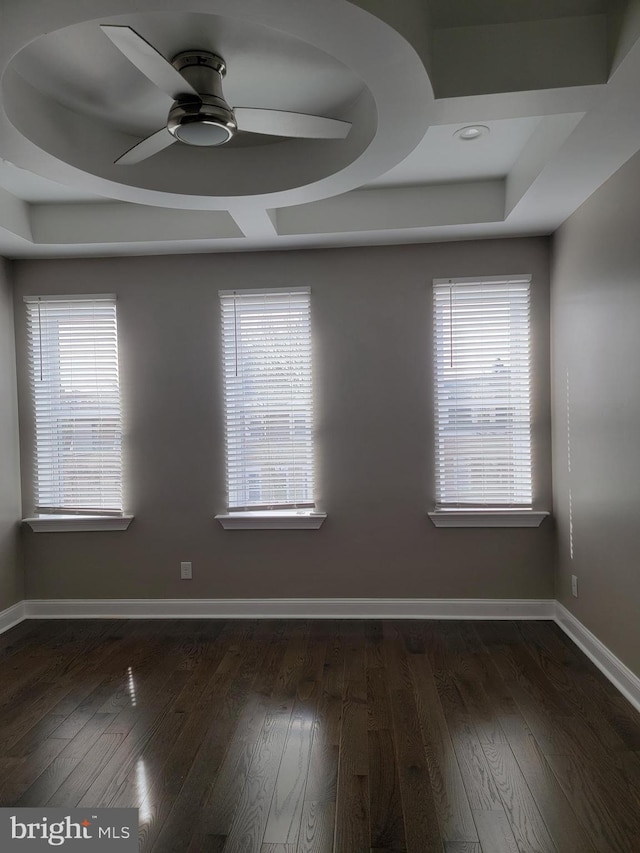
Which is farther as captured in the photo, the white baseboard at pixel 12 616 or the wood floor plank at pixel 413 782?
the white baseboard at pixel 12 616

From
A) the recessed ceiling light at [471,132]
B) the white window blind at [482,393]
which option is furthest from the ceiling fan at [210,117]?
the white window blind at [482,393]

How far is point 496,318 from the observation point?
13.7ft

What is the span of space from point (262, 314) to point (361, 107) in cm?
190

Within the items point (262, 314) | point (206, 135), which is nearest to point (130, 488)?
point (262, 314)

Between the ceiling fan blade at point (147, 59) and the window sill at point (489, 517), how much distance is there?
9.97ft

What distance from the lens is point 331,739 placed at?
2666mm

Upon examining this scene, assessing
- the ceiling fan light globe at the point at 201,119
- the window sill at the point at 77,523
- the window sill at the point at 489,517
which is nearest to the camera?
the ceiling fan light globe at the point at 201,119

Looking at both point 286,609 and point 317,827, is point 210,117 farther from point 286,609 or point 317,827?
point 286,609

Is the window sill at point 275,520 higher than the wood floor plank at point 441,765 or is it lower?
higher

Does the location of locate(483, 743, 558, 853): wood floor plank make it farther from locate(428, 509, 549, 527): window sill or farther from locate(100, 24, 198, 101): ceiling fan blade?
locate(100, 24, 198, 101): ceiling fan blade

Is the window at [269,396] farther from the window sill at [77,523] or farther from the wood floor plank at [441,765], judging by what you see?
the wood floor plank at [441,765]

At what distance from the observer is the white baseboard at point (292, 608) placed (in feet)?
13.7

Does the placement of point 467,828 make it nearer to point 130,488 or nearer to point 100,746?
point 100,746

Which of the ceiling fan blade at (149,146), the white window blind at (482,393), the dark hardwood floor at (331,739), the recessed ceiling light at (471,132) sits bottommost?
the dark hardwood floor at (331,739)
